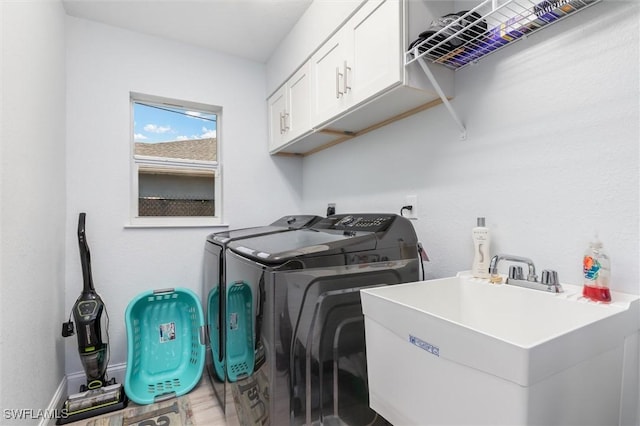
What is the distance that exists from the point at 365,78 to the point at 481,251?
97 centimetres

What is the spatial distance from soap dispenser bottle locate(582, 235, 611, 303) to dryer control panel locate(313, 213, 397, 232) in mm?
730

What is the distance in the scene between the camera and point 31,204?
145cm

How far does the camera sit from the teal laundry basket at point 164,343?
2115 mm

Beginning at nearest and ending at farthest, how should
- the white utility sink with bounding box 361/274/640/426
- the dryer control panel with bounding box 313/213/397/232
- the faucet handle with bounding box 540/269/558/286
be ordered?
the white utility sink with bounding box 361/274/640/426, the faucet handle with bounding box 540/269/558/286, the dryer control panel with bounding box 313/213/397/232

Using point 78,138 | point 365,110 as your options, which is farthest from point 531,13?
point 78,138

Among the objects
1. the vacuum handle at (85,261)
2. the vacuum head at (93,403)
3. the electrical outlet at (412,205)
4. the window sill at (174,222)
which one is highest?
the electrical outlet at (412,205)

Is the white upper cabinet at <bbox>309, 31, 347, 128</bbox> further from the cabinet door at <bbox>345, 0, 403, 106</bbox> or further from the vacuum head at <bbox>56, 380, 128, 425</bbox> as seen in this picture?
the vacuum head at <bbox>56, 380, 128, 425</bbox>

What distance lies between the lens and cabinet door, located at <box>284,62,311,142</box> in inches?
81.4

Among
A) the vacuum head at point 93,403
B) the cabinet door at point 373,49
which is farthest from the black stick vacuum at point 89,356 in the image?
the cabinet door at point 373,49

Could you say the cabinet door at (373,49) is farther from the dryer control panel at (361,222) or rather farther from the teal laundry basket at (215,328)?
the teal laundry basket at (215,328)

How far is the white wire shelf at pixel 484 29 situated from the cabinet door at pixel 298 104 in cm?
93

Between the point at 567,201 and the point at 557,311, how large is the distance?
38cm

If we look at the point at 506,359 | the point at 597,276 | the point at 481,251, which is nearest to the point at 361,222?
the point at 481,251

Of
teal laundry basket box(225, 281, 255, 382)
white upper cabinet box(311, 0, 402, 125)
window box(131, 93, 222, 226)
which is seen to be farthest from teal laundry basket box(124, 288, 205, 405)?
white upper cabinet box(311, 0, 402, 125)
